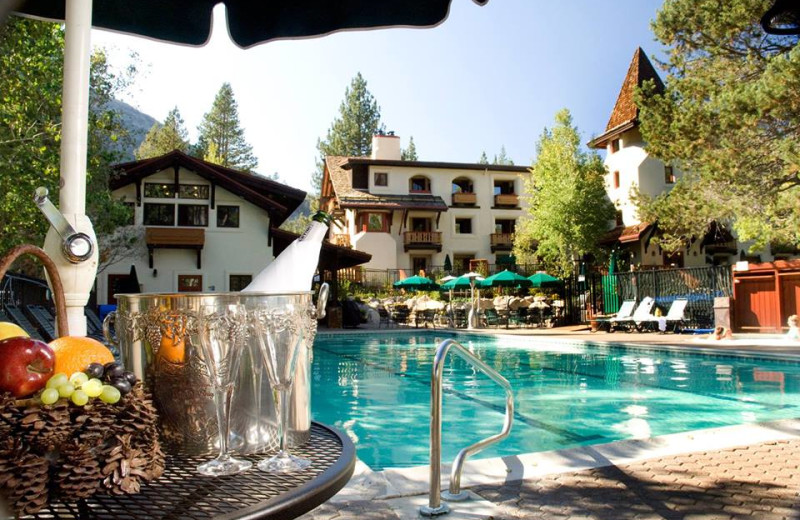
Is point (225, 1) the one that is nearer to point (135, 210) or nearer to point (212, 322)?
point (212, 322)

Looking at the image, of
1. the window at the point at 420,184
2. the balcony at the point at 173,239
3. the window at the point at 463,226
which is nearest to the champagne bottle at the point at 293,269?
the balcony at the point at 173,239

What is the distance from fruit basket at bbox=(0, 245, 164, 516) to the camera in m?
0.77

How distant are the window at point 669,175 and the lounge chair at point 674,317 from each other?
1493 centimetres

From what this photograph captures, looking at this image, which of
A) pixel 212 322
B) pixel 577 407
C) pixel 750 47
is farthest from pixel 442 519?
pixel 750 47

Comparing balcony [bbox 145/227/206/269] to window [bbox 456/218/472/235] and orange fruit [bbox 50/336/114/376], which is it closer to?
window [bbox 456/218/472/235]

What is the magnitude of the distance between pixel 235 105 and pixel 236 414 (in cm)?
5406

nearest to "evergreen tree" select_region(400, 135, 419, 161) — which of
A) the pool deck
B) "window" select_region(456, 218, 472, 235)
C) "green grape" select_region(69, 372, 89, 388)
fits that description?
"window" select_region(456, 218, 472, 235)

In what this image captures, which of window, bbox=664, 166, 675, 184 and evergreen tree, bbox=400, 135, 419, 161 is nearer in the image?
window, bbox=664, 166, 675, 184

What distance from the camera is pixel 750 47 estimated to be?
51.4ft

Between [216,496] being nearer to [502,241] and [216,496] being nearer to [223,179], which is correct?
[223,179]

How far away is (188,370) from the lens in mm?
1033

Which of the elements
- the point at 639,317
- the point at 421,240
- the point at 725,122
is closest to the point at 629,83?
the point at 421,240

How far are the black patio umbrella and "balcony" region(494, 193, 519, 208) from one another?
37.9m

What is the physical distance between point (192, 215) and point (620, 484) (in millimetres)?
22829
